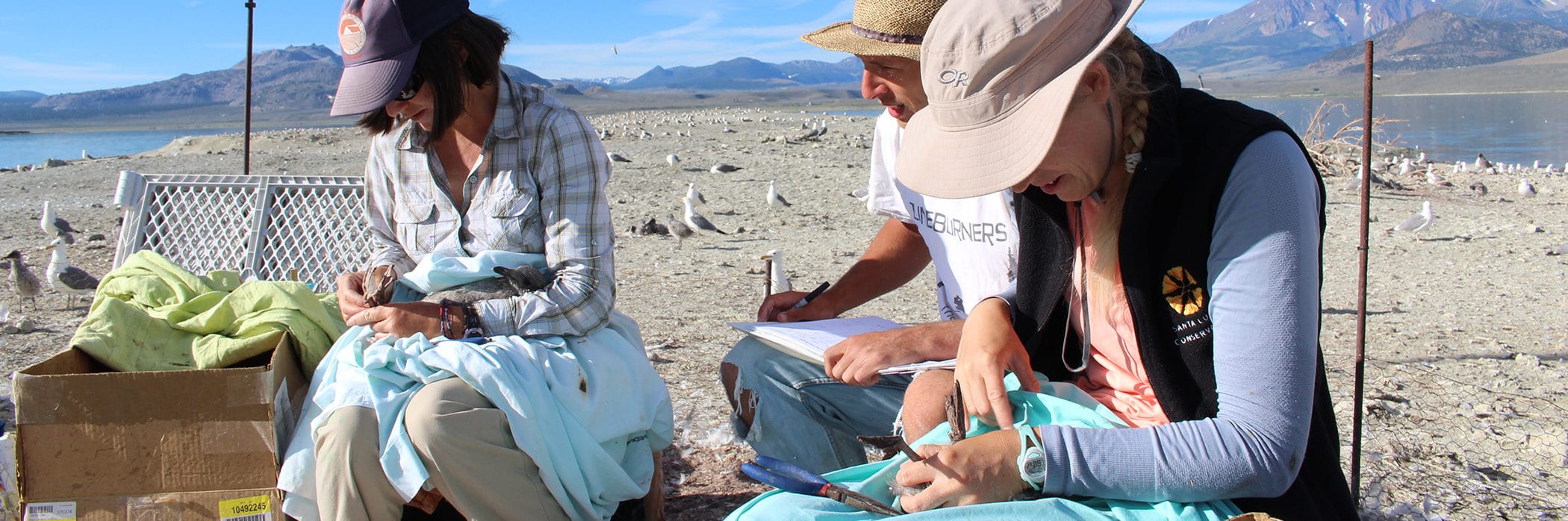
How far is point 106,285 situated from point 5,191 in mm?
12794

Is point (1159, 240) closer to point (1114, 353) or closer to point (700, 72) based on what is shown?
point (1114, 353)

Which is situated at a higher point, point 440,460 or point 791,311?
point 791,311

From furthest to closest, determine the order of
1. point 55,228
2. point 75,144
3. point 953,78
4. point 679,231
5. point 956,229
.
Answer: point 75,144
point 55,228
point 679,231
point 956,229
point 953,78

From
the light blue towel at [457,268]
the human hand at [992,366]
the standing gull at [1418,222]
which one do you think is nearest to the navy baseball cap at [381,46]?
the light blue towel at [457,268]

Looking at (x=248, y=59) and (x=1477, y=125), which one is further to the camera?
(x=1477, y=125)

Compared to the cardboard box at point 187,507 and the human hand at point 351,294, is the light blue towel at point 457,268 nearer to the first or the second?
the human hand at point 351,294

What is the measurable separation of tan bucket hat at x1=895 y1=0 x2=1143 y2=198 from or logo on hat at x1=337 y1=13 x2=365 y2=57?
1.42 meters

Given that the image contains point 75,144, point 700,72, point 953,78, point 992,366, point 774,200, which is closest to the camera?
point 953,78

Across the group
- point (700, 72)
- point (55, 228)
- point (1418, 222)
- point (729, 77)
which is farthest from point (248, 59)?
point (700, 72)

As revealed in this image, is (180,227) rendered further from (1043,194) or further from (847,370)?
(1043,194)

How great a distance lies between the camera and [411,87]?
7.86 ft

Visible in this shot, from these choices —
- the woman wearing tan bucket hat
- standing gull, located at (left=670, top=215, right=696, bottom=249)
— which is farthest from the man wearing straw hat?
Result: standing gull, located at (left=670, top=215, right=696, bottom=249)

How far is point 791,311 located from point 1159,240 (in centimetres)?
132

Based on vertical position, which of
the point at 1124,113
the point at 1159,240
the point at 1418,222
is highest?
the point at 1124,113
